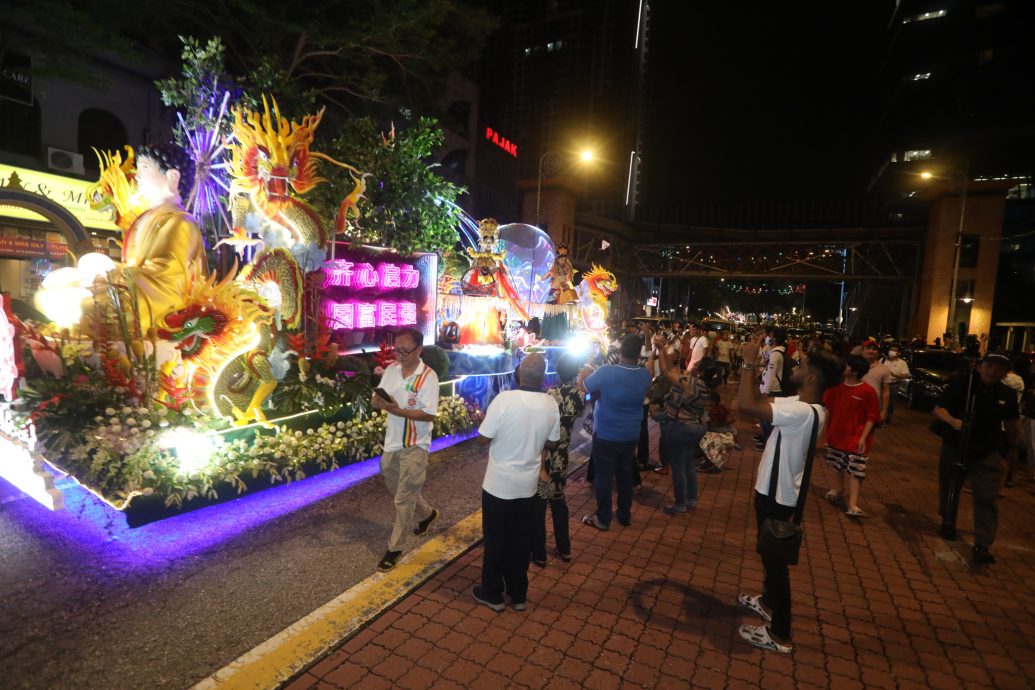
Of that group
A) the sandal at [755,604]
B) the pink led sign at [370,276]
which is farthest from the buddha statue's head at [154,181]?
the sandal at [755,604]

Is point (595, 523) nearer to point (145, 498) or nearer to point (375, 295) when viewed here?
point (145, 498)

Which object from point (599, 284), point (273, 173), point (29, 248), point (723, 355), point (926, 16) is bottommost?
point (723, 355)

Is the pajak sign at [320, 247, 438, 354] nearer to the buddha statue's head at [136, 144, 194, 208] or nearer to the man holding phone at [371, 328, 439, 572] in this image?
the buddha statue's head at [136, 144, 194, 208]

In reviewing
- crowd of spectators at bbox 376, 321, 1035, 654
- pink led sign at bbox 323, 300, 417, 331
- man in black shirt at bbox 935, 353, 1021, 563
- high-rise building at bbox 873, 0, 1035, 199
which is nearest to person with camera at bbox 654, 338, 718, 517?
crowd of spectators at bbox 376, 321, 1035, 654

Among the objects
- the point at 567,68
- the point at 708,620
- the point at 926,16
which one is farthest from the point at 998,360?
the point at 567,68

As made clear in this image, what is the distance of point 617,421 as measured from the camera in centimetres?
519

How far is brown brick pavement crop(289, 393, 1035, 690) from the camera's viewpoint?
3314 millimetres

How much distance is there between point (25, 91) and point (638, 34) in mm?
71160

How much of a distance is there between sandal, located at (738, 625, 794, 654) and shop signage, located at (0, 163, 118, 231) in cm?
1431

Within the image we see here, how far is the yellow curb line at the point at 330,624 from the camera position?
3094mm

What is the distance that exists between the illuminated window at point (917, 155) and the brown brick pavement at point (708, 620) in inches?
2222

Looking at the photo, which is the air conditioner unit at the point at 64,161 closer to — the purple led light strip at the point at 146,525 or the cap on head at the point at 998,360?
the purple led light strip at the point at 146,525

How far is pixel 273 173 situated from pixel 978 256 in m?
23.3

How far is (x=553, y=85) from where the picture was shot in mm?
75188
